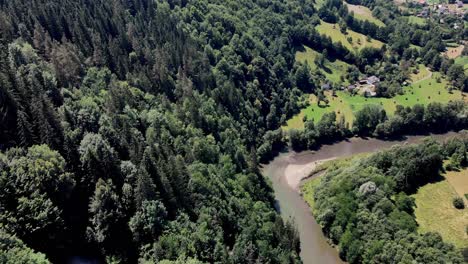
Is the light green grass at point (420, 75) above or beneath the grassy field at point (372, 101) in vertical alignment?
above

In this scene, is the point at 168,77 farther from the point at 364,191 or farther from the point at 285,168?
the point at 364,191

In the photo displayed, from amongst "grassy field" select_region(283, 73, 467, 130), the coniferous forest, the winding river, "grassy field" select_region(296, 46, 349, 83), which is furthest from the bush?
"grassy field" select_region(296, 46, 349, 83)

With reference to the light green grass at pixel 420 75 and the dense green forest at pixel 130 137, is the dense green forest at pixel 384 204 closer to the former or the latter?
the dense green forest at pixel 130 137

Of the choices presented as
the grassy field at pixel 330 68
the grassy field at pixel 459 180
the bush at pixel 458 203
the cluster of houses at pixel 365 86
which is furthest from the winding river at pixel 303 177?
the grassy field at pixel 330 68

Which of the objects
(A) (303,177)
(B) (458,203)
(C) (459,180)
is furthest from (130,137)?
(C) (459,180)

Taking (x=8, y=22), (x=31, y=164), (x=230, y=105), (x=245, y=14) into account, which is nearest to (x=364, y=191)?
(x=230, y=105)

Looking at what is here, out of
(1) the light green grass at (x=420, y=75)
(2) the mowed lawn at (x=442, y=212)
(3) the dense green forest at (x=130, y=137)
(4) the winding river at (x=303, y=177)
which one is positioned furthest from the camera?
(1) the light green grass at (x=420, y=75)
